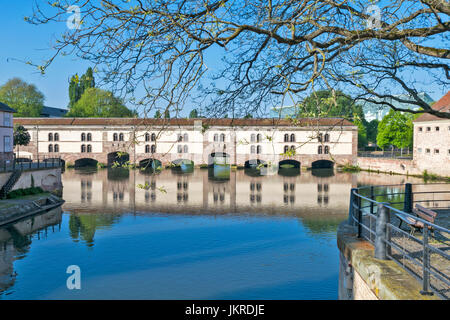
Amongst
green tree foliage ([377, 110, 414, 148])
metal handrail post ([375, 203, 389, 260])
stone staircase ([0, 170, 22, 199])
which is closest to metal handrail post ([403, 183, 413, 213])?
metal handrail post ([375, 203, 389, 260])

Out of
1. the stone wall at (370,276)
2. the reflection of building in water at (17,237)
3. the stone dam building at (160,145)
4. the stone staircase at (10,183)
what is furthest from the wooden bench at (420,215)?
the stone dam building at (160,145)

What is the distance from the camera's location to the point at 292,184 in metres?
37.1

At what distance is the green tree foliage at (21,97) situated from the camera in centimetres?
6538

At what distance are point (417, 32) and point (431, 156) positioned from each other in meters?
37.2

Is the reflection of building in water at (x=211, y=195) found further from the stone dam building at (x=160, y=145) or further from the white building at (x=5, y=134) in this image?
the stone dam building at (x=160, y=145)

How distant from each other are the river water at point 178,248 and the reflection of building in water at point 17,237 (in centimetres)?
4

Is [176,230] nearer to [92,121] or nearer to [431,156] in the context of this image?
[431,156]

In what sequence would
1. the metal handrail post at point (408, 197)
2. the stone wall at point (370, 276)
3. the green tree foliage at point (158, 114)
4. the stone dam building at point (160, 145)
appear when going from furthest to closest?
the stone dam building at point (160, 145)
the metal handrail post at point (408, 197)
the green tree foliage at point (158, 114)
the stone wall at point (370, 276)

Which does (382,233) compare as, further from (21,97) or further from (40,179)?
(21,97)

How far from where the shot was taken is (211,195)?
3016 centimetres

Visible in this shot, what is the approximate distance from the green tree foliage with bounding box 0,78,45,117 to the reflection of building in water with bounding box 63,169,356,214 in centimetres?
3170

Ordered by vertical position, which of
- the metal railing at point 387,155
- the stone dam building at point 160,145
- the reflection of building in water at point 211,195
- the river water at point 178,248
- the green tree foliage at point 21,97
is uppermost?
the green tree foliage at point 21,97

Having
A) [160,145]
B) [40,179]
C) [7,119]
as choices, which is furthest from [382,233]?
[160,145]
